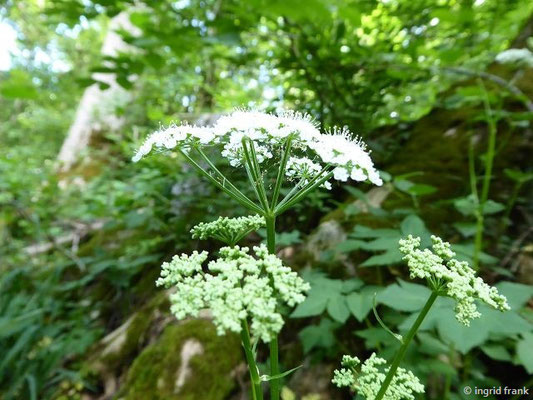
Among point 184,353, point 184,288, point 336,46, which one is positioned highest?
point 336,46

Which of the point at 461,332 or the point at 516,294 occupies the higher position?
the point at 516,294

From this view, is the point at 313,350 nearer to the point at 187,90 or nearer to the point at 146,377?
the point at 146,377

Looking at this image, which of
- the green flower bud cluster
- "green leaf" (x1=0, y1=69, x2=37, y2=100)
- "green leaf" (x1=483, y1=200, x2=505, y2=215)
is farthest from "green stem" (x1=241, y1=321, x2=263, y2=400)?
"green leaf" (x1=0, y1=69, x2=37, y2=100)

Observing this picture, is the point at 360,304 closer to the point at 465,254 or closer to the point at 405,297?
the point at 405,297

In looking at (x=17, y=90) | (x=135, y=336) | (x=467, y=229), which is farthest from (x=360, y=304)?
(x=17, y=90)

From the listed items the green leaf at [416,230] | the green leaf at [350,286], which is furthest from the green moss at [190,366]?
the green leaf at [416,230]

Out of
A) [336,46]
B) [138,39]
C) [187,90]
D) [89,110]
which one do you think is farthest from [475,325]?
[89,110]

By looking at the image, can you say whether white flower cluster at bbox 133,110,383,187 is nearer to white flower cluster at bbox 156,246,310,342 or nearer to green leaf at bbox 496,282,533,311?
white flower cluster at bbox 156,246,310,342
